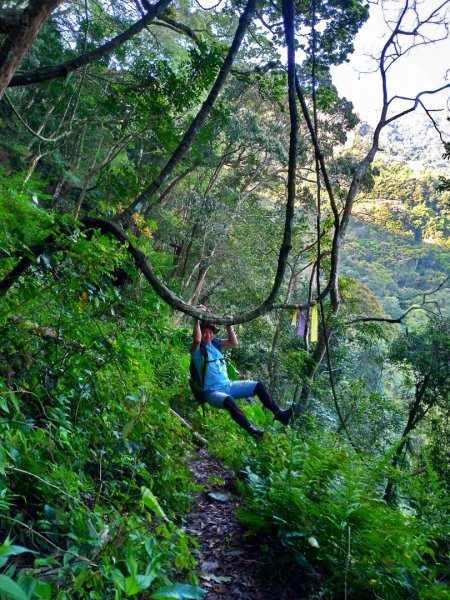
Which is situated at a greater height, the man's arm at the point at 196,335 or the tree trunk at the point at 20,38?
the tree trunk at the point at 20,38

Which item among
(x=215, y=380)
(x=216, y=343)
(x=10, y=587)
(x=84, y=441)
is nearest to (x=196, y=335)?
(x=216, y=343)

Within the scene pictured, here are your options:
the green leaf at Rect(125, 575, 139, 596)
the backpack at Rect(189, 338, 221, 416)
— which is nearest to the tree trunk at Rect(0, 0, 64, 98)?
the green leaf at Rect(125, 575, 139, 596)

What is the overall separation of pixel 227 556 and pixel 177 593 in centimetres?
205

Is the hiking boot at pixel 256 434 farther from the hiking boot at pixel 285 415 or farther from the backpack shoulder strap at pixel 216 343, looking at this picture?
the backpack shoulder strap at pixel 216 343

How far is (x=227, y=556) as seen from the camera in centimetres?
349

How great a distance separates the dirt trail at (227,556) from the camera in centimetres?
306

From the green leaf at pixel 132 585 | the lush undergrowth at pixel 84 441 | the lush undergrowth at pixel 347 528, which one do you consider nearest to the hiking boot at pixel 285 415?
the lush undergrowth at pixel 347 528

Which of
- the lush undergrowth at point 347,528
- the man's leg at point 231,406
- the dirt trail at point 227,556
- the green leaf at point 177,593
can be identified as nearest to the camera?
the green leaf at point 177,593

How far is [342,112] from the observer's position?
14.4m

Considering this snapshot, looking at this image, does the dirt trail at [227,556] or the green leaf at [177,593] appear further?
the dirt trail at [227,556]

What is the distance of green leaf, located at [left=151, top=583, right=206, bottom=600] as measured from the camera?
63.7 inches

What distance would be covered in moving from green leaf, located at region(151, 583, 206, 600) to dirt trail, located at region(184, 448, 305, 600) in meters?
1.48

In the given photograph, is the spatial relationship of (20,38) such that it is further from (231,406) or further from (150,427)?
(231,406)

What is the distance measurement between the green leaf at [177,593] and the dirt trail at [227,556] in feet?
4.85
